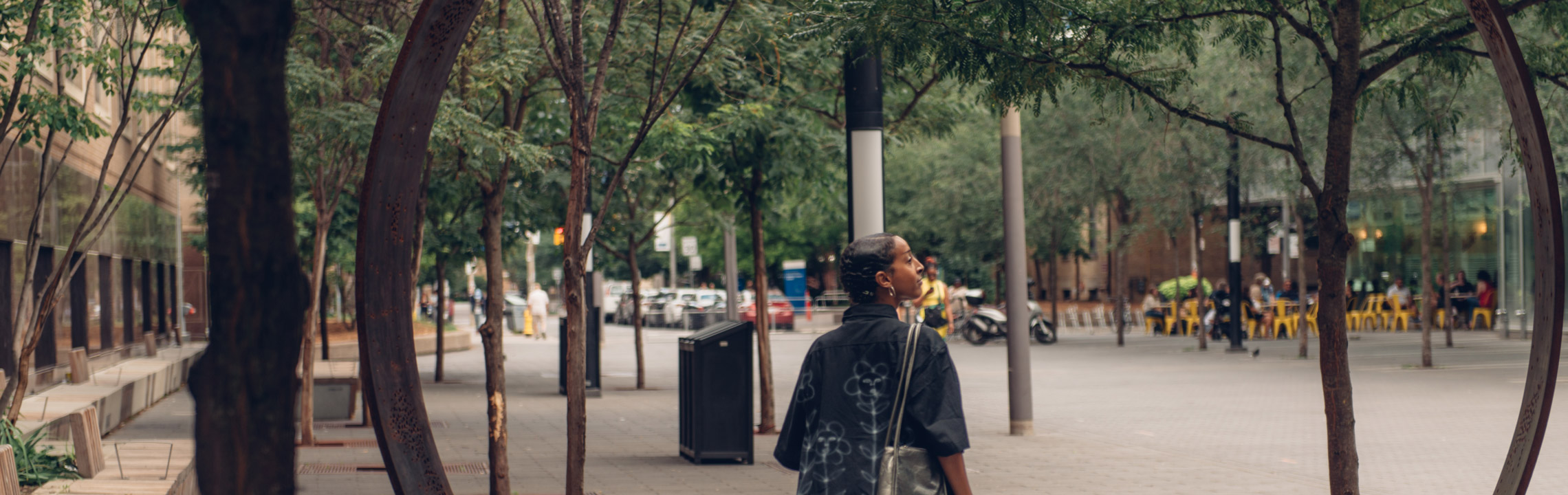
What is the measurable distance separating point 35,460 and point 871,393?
5962 mm

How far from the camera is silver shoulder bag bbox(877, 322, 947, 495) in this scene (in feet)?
11.9

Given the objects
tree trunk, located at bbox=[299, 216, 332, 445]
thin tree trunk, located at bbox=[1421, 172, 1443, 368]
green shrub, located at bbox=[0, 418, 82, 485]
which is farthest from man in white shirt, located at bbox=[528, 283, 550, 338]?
green shrub, located at bbox=[0, 418, 82, 485]

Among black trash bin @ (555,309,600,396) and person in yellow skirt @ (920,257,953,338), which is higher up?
person in yellow skirt @ (920,257,953,338)

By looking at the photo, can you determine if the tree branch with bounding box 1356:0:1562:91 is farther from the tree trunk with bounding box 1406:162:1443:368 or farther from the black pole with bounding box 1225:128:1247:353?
the black pole with bounding box 1225:128:1247:353

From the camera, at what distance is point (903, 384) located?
3662mm

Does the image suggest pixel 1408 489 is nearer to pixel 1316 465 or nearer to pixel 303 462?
pixel 1316 465

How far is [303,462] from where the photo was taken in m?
10.6

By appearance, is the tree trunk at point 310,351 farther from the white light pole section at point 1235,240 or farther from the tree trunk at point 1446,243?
the white light pole section at point 1235,240

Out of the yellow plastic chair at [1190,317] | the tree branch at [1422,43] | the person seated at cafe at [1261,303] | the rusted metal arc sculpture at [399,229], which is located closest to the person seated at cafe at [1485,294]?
the person seated at cafe at [1261,303]

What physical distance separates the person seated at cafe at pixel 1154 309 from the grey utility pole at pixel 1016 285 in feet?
78.1

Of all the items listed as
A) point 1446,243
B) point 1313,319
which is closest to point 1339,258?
point 1446,243

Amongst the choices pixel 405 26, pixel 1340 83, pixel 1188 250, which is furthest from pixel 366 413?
pixel 1188 250

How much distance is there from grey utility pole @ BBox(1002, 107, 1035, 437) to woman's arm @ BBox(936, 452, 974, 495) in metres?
8.49

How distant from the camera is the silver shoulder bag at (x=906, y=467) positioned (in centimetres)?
364
